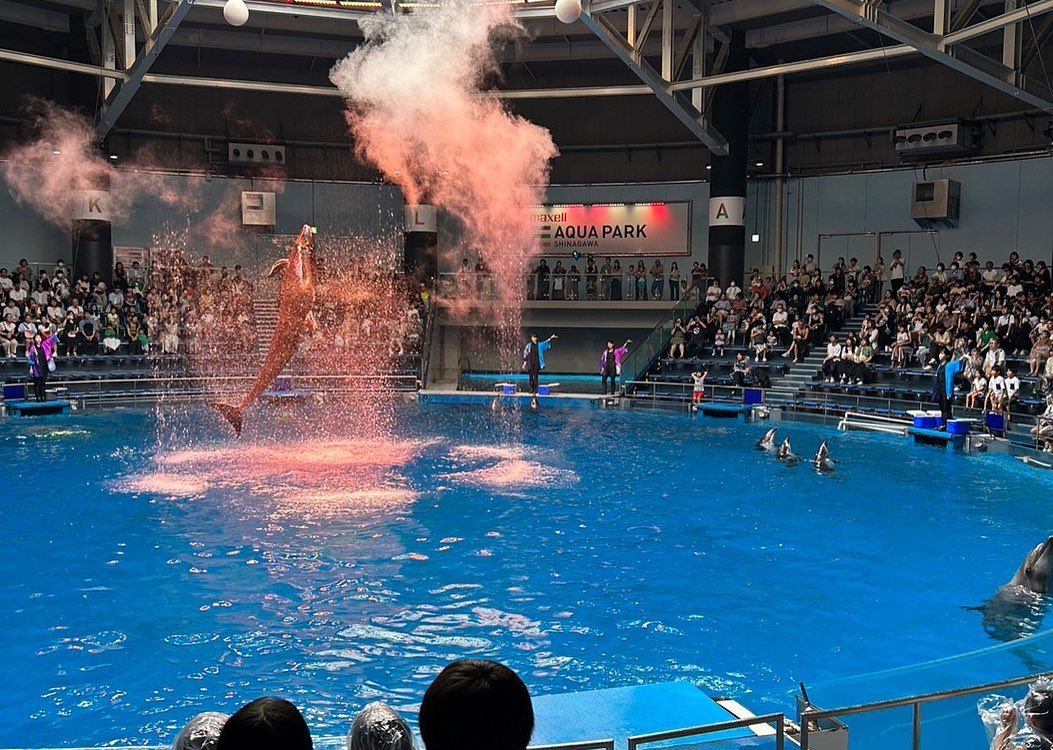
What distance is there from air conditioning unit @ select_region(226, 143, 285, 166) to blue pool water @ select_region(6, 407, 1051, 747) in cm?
1679

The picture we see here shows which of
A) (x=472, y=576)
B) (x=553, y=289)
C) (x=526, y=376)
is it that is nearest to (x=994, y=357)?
(x=553, y=289)

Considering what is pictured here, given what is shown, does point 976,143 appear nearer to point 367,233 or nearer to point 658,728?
point 367,233

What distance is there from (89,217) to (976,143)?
25.4 m

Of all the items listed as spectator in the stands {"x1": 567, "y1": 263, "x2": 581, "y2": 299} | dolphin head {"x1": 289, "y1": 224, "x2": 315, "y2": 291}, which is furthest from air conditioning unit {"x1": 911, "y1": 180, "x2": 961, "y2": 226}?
dolphin head {"x1": 289, "y1": 224, "x2": 315, "y2": 291}

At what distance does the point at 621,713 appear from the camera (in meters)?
5.04

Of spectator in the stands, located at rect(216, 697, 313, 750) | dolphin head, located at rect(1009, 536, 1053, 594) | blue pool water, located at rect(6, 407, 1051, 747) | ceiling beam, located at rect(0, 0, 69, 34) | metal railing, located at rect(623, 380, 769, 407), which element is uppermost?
ceiling beam, located at rect(0, 0, 69, 34)

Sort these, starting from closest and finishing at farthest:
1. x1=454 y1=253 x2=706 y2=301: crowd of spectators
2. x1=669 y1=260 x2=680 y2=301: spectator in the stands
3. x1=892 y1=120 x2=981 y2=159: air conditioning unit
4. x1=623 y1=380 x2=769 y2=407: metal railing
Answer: x1=623 y1=380 x2=769 y2=407: metal railing < x1=892 y1=120 x2=981 y2=159: air conditioning unit < x1=669 y1=260 x2=680 y2=301: spectator in the stands < x1=454 y1=253 x2=706 y2=301: crowd of spectators

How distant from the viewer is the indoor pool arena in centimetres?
661

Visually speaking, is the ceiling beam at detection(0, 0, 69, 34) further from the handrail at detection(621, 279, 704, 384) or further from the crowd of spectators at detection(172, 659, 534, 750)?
the crowd of spectators at detection(172, 659, 534, 750)

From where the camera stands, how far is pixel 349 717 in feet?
19.9

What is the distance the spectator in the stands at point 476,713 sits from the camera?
2.14 metres

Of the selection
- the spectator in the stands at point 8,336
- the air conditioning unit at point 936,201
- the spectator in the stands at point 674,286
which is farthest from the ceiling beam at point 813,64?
the spectator in the stands at point 8,336

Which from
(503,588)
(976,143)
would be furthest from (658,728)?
(976,143)

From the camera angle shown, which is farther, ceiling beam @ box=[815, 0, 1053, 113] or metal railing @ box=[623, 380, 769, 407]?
metal railing @ box=[623, 380, 769, 407]
